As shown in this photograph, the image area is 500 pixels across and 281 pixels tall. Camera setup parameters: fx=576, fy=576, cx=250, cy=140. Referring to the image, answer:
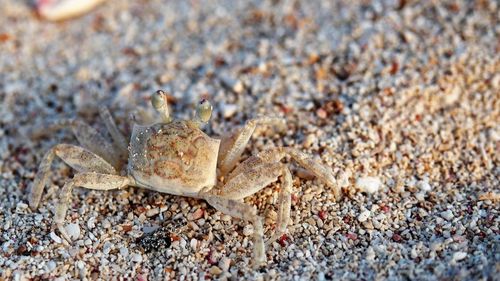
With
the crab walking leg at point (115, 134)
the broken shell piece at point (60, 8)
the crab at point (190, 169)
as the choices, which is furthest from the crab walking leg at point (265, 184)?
the broken shell piece at point (60, 8)

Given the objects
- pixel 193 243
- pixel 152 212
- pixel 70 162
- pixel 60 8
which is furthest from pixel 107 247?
pixel 60 8

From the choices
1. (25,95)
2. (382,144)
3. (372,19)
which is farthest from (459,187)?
(25,95)

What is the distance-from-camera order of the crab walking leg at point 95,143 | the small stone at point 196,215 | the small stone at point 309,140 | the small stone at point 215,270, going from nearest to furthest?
the small stone at point 215,270 → the small stone at point 196,215 → the crab walking leg at point 95,143 → the small stone at point 309,140

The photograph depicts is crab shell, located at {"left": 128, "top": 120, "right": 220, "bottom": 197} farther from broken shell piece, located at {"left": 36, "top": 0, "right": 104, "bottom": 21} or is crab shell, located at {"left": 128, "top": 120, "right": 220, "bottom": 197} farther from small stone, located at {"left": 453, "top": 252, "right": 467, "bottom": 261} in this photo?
broken shell piece, located at {"left": 36, "top": 0, "right": 104, "bottom": 21}

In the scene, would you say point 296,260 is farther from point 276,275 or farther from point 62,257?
point 62,257

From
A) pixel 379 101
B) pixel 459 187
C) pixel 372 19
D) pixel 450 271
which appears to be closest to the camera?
pixel 450 271

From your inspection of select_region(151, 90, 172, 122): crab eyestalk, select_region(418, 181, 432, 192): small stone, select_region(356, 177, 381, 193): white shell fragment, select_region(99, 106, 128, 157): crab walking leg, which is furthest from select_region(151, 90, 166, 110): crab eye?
select_region(418, 181, 432, 192): small stone

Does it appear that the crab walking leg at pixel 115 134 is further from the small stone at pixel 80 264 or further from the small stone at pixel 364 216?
the small stone at pixel 364 216
